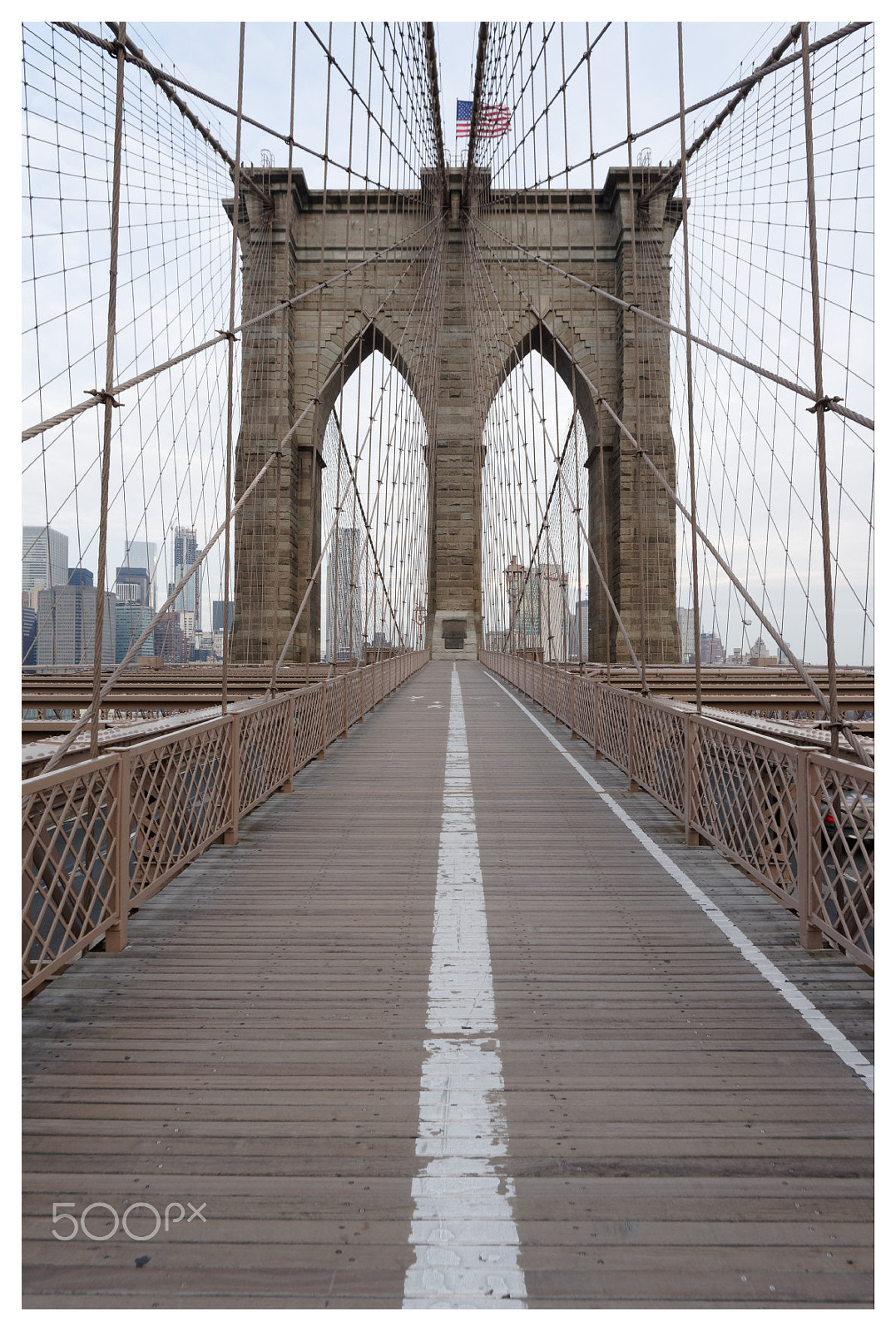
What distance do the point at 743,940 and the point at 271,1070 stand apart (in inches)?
84.5

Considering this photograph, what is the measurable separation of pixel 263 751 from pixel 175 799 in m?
2.09

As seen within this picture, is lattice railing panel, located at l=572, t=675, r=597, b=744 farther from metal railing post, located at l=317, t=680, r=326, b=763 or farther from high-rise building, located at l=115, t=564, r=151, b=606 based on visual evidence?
high-rise building, located at l=115, t=564, r=151, b=606

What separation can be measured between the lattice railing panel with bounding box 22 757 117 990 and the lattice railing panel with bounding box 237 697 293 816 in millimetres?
1965

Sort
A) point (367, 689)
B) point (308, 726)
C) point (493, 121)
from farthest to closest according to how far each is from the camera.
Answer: point (493, 121), point (367, 689), point (308, 726)

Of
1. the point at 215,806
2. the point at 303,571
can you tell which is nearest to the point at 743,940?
the point at 215,806

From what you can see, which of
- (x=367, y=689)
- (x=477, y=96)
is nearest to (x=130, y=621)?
(x=367, y=689)

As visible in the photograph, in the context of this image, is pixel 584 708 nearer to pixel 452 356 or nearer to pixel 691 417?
pixel 691 417

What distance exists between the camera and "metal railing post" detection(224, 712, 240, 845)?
16.9 feet

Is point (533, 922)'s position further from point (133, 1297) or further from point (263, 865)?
point (133, 1297)

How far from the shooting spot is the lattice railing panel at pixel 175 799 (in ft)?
12.1

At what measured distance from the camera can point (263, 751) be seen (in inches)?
242

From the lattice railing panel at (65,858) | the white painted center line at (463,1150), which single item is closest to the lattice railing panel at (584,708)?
the white painted center line at (463,1150)

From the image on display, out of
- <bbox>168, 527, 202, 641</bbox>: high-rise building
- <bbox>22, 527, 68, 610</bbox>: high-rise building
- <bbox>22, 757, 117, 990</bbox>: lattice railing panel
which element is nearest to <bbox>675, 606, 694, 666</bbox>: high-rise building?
<bbox>168, 527, 202, 641</bbox>: high-rise building

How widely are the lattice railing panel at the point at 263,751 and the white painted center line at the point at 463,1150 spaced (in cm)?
252
